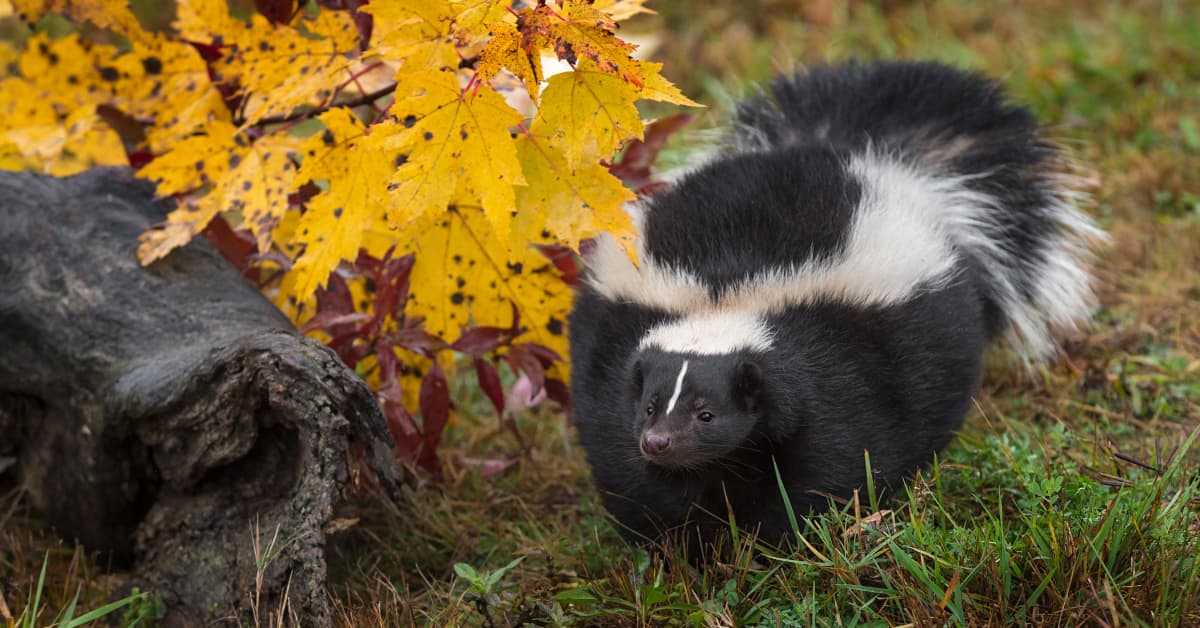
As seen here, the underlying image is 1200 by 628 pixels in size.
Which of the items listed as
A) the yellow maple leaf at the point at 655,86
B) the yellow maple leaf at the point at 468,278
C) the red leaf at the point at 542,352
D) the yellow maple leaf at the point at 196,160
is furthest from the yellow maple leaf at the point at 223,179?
the yellow maple leaf at the point at 655,86

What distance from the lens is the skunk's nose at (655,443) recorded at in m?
3.14

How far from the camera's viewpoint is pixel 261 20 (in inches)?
152

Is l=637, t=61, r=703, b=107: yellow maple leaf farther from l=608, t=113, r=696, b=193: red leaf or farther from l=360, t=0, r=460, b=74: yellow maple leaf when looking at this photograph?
l=608, t=113, r=696, b=193: red leaf

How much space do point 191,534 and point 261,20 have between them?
161 cm

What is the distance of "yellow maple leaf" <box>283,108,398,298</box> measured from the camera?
3.45 metres

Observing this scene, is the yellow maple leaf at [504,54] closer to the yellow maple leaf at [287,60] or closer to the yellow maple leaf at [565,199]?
the yellow maple leaf at [565,199]

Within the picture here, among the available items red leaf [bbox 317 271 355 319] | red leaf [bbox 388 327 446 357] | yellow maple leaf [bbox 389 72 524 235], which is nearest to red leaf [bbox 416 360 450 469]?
red leaf [bbox 388 327 446 357]

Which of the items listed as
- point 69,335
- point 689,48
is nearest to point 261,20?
point 69,335

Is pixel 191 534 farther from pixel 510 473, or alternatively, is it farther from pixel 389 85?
pixel 389 85

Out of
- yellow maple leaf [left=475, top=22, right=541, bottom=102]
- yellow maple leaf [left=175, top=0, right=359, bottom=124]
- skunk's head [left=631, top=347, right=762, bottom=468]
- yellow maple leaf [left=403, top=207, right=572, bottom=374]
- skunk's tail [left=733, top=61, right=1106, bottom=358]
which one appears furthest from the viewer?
skunk's tail [left=733, top=61, right=1106, bottom=358]

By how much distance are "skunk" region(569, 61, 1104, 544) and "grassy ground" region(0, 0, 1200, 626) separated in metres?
0.17

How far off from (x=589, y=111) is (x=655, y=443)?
2.84 feet

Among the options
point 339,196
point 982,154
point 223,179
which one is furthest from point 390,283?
point 982,154

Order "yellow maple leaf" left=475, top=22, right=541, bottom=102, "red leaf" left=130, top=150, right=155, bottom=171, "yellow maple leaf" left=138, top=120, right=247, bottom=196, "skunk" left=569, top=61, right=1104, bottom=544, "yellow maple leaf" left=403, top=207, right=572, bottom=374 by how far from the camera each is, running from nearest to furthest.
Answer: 1. "yellow maple leaf" left=475, top=22, right=541, bottom=102
2. "skunk" left=569, top=61, right=1104, bottom=544
3. "yellow maple leaf" left=138, top=120, right=247, bottom=196
4. "yellow maple leaf" left=403, top=207, right=572, bottom=374
5. "red leaf" left=130, top=150, right=155, bottom=171
